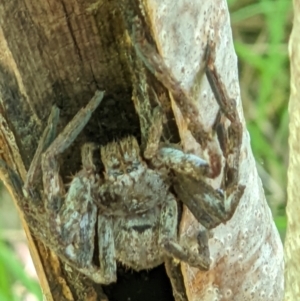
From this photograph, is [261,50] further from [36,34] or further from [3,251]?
[36,34]

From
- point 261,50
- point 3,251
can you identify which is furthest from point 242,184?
point 261,50

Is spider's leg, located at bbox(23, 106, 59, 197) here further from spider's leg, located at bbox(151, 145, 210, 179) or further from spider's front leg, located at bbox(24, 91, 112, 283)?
spider's leg, located at bbox(151, 145, 210, 179)

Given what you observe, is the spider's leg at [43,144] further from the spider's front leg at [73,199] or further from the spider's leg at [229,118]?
the spider's leg at [229,118]

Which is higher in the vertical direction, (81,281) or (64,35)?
(64,35)

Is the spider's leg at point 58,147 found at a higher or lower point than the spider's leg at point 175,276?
higher

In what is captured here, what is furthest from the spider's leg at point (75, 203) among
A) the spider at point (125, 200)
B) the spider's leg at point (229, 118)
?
the spider's leg at point (229, 118)

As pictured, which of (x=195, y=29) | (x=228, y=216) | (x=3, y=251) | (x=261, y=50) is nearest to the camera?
(x=195, y=29)
